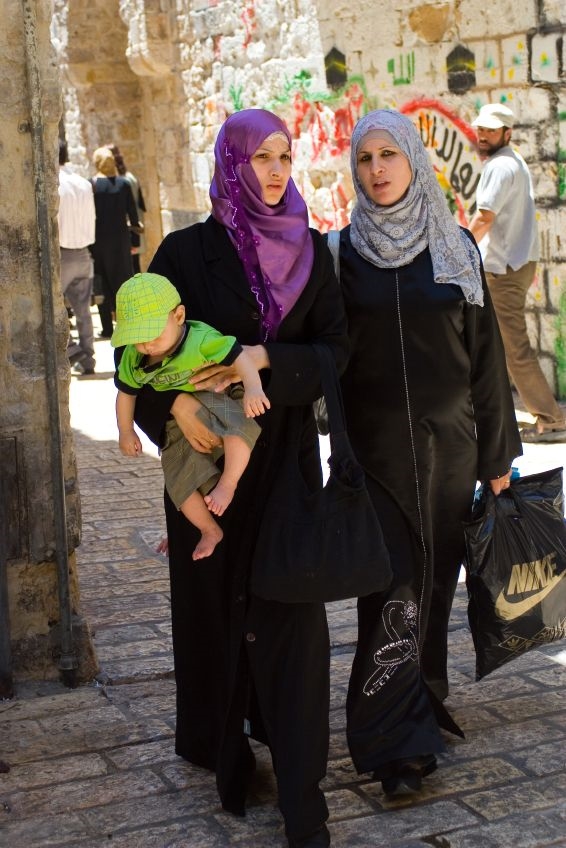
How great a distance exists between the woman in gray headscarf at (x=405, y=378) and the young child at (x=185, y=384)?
0.55m

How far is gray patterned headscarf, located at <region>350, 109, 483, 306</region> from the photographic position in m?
3.74

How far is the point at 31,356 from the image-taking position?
4.37m

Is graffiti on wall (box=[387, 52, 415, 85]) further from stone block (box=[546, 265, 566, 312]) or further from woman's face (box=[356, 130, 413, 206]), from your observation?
woman's face (box=[356, 130, 413, 206])

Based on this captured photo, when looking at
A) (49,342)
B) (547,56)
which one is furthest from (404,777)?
(547,56)

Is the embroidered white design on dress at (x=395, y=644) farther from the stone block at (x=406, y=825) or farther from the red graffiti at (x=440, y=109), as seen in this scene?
the red graffiti at (x=440, y=109)

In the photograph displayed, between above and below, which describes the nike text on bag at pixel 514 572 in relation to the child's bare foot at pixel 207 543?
below

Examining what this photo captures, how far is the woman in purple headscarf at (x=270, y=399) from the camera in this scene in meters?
3.35

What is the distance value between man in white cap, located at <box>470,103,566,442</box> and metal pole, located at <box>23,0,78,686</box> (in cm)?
412

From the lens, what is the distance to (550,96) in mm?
8688

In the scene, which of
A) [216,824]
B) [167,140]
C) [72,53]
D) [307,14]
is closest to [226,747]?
[216,824]

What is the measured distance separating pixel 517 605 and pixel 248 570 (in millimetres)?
892

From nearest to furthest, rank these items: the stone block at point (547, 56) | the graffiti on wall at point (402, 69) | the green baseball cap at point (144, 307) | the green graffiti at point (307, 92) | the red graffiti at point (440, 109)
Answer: the green baseball cap at point (144, 307) < the stone block at point (547, 56) < the red graffiti at point (440, 109) < the graffiti on wall at point (402, 69) < the green graffiti at point (307, 92)

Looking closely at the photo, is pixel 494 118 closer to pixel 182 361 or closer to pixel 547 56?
pixel 547 56

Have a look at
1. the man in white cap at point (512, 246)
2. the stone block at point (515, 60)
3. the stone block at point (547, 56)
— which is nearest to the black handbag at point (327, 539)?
the man in white cap at point (512, 246)
